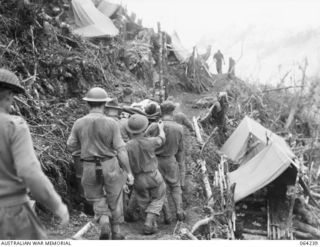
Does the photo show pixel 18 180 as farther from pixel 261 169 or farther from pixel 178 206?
pixel 261 169

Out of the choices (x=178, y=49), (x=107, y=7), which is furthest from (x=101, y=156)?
(x=107, y=7)

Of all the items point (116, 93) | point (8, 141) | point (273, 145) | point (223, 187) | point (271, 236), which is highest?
point (8, 141)

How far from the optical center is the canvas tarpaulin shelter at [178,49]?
16078mm

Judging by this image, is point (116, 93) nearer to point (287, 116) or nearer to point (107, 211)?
point (107, 211)

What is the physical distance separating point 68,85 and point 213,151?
10.4 ft

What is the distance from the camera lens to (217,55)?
17797mm

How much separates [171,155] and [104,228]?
A: 5.82 feet

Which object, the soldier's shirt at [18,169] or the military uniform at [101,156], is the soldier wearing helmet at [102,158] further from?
the soldier's shirt at [18,169]

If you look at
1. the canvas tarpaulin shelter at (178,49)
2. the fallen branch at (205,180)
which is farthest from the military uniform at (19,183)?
the canvas tarpaulin shelter at (178,49)

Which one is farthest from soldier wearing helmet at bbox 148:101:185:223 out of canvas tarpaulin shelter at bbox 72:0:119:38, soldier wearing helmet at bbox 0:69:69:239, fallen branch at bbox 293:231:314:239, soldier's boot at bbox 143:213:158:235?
canvas tarpaulin shelter at bbox 72:0:119:38

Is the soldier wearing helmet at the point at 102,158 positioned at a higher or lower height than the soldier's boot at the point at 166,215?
higher

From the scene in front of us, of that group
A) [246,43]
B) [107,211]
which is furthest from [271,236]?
[246,43]

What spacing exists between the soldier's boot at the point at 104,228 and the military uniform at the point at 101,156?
0.19ft

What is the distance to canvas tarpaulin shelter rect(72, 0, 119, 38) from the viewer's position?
1347cm
